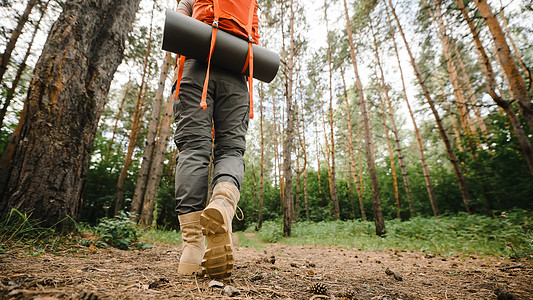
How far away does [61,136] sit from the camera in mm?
2053

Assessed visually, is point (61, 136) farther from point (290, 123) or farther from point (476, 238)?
point (476, 238)

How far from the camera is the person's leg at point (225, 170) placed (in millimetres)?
1088

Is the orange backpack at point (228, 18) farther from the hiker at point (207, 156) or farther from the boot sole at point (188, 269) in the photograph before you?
the boot sole at point (188, 269)

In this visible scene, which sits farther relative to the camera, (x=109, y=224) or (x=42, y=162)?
(x=109, y=224)

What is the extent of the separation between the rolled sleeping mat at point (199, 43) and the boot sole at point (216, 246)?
1.02 m

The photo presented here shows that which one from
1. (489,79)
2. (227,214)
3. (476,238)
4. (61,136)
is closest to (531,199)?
(476,238)

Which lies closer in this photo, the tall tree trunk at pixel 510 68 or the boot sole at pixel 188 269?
the boot sole at pixel 188 269

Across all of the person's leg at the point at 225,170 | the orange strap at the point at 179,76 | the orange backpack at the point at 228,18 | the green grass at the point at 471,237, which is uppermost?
the orange backpack at the point at 228,18

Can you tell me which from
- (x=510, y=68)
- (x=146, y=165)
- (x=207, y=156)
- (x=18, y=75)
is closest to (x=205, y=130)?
(x=207, y=156)

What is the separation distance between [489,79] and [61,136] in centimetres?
672

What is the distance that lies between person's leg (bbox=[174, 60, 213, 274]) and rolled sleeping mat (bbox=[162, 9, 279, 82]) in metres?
0.13

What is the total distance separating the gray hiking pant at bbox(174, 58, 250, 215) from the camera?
133 centimetres

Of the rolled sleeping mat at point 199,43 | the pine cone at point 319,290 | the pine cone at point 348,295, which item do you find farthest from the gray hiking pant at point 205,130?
the pine cone at point 348,295

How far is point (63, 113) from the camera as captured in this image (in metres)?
2.08
